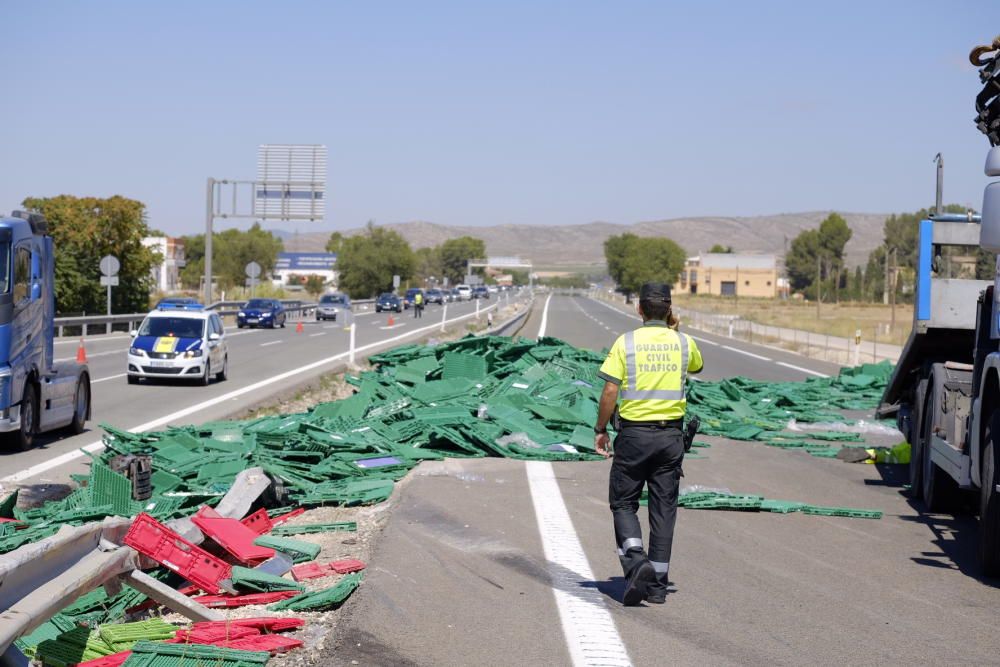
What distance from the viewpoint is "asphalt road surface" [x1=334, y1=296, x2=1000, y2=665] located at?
6527mm

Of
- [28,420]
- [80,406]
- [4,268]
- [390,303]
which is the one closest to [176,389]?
[80,406]

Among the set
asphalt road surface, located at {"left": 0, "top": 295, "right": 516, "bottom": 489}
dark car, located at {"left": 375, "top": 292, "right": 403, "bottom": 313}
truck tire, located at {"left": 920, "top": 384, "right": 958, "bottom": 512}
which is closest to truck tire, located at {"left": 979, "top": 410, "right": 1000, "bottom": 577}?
truck tire, located at {"left": 920, "top": 384, "right": 958, "bottom": 512}

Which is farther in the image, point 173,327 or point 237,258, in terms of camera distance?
point 237,258

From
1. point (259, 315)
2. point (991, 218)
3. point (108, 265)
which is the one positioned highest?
point (991, 218)

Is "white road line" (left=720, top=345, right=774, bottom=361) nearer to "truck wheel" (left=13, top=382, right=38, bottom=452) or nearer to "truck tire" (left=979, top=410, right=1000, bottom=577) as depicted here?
"truck wheel" (left=13, top=382, right=38, bottom=452)

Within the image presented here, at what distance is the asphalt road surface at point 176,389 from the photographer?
14.8 metres

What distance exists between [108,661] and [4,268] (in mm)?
10058

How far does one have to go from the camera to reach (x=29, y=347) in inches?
607

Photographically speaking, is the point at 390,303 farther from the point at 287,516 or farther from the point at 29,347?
the point at 287,516

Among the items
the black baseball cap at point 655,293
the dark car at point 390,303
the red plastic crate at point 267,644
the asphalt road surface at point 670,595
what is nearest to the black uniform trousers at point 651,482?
the asphalt road surface at point 670,595

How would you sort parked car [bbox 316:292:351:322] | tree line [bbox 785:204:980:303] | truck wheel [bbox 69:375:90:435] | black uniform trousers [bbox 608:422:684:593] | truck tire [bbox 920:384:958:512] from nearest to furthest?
black uniform trousers [bbox 608:422:684:593]
truck tire [bbox 920:384:958:512]
truck wheel [bbox 69:375:90:435]
parked car [bbox 316:292:351:322]
tree line [bbox 785:204:980:303]

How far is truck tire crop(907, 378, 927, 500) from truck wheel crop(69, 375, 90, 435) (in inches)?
441

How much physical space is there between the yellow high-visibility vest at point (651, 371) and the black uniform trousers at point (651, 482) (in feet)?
0.37

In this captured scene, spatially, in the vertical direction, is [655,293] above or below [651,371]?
above
